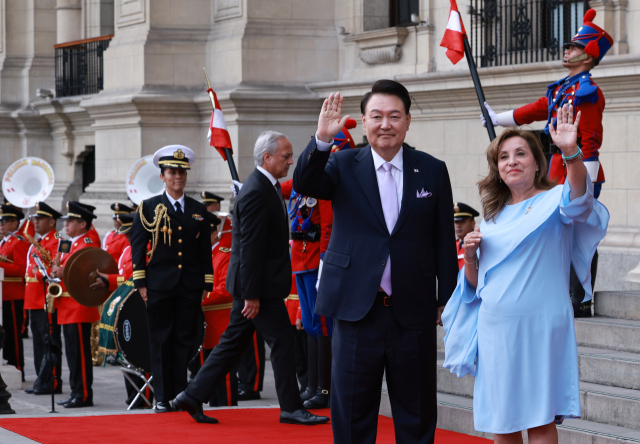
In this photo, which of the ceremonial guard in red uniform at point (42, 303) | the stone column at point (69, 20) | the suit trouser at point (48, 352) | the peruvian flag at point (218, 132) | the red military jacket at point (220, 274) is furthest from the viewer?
the stone column at point (69, 20)

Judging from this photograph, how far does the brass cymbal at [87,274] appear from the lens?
9797mm

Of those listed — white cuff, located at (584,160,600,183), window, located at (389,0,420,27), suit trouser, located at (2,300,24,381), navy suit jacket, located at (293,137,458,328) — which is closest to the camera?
navy suit jacket, located at (293,137,458,328)

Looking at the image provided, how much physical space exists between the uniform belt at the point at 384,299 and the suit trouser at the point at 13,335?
7.74 m

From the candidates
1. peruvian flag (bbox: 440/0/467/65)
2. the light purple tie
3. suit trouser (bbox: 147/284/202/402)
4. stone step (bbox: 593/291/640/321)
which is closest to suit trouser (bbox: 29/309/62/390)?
suit trouser (bbox: 147/284/202/402)

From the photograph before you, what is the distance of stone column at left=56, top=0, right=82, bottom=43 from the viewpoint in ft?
71.3

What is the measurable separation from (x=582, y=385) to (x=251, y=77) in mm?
8268

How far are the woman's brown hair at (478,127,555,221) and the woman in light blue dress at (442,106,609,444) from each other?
2cm

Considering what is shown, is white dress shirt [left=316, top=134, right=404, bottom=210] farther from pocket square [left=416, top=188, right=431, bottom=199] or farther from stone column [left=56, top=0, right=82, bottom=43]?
stone column [left=56, top=0, right=82, bottom=43]

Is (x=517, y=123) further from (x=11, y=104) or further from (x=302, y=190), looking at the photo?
(x=11, y=104)

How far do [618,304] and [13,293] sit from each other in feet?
23.2

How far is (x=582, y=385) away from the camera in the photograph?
7.14 m

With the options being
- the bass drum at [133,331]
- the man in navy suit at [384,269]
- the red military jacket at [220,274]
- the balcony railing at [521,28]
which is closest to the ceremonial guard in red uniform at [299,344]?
the red military jacket at [220,274]

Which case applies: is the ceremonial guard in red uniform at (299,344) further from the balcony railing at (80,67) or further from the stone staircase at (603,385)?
the balcony railing at (80,67)

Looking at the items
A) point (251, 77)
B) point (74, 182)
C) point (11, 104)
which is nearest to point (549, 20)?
point (251, 77)
